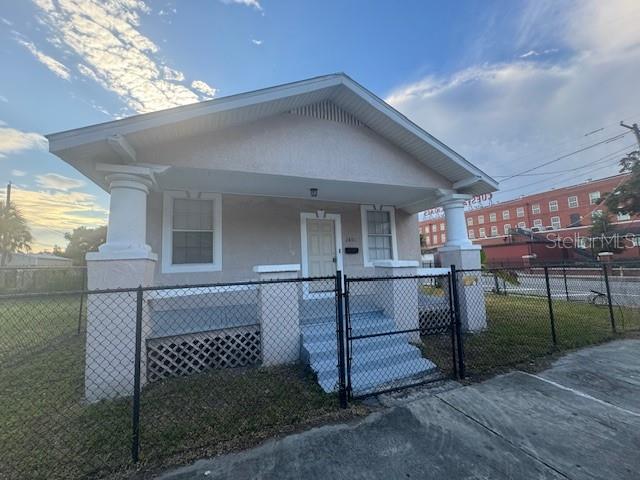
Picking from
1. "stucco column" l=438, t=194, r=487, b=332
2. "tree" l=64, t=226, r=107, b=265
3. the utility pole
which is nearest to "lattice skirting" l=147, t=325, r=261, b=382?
"stucco column" l=438, t=194, r=487, b=332

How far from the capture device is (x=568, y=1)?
799 cm

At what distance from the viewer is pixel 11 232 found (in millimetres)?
23156

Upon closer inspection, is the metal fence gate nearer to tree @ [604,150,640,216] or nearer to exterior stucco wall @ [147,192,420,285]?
exterior stucco wall @ [147,192,420,285]

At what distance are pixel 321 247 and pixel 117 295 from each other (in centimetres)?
450

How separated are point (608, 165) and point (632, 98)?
7541 mm

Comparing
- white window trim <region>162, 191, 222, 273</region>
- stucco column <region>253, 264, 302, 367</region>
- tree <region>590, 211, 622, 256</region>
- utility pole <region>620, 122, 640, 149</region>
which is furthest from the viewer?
tree <region>590, 211, 622, 256</region>

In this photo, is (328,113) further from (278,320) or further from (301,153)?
(278,320)

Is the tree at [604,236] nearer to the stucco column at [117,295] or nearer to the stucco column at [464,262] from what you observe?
the stucco column at [464,262]

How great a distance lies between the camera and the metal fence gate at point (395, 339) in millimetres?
3719

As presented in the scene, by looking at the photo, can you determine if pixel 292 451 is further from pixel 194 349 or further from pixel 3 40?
pixel 3 40

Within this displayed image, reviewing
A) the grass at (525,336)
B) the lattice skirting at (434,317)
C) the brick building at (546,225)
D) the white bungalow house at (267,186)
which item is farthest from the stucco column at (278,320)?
the brick building at (546,225)

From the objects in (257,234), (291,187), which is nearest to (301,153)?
(291,187)

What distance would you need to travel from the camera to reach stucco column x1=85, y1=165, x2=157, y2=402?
3643 mm

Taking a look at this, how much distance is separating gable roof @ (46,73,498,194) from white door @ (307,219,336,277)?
8.69 feet
